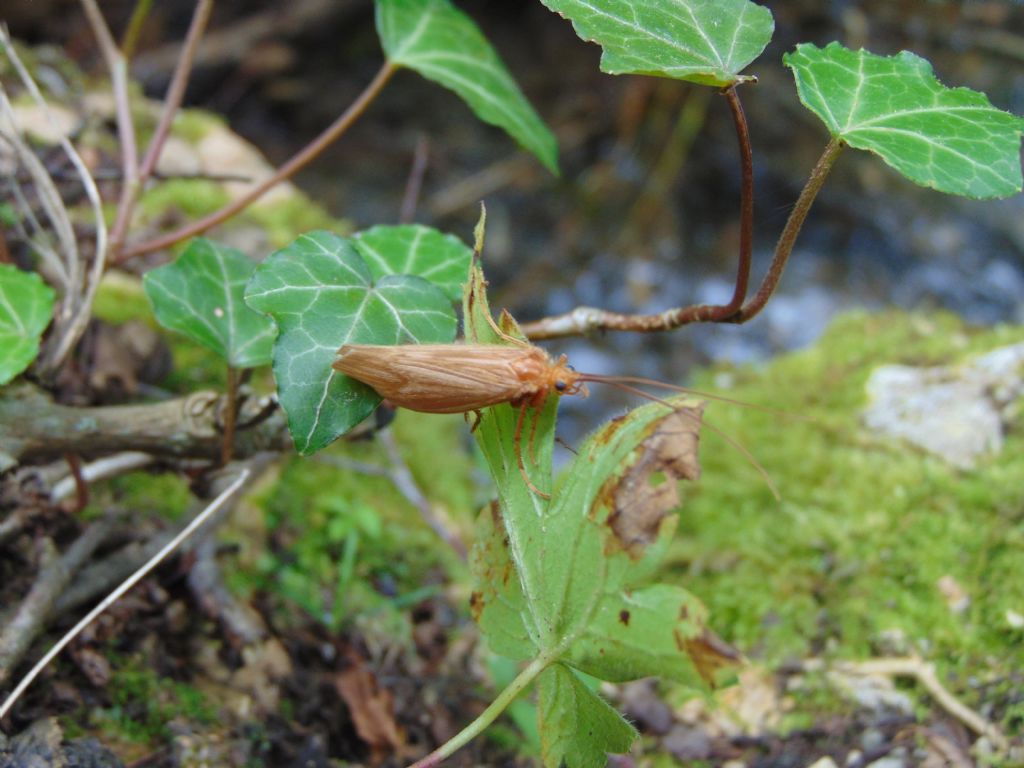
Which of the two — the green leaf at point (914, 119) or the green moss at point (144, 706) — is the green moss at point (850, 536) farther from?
the green moss at point (144, 706)

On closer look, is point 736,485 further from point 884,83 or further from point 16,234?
point 16,234

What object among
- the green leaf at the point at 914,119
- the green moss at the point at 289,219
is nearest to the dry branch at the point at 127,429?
the green leaf at the point at 914,119

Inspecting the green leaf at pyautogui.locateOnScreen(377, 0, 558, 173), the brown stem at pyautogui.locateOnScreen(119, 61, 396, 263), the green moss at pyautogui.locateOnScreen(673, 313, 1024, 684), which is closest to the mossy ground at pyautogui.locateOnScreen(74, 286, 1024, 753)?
the green moss at pyautogui.locateOnScreen(673, 313, 1024, 684)

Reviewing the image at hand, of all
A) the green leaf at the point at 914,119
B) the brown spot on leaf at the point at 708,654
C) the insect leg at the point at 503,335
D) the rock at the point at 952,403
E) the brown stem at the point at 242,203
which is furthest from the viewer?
the rock at the point at 952,403

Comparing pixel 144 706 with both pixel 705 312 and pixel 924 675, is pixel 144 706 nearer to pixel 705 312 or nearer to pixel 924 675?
pixel 705 312

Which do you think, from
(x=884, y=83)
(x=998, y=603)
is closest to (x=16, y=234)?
(x=884, y=83)

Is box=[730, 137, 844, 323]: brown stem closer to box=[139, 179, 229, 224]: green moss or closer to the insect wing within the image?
the insect wing
